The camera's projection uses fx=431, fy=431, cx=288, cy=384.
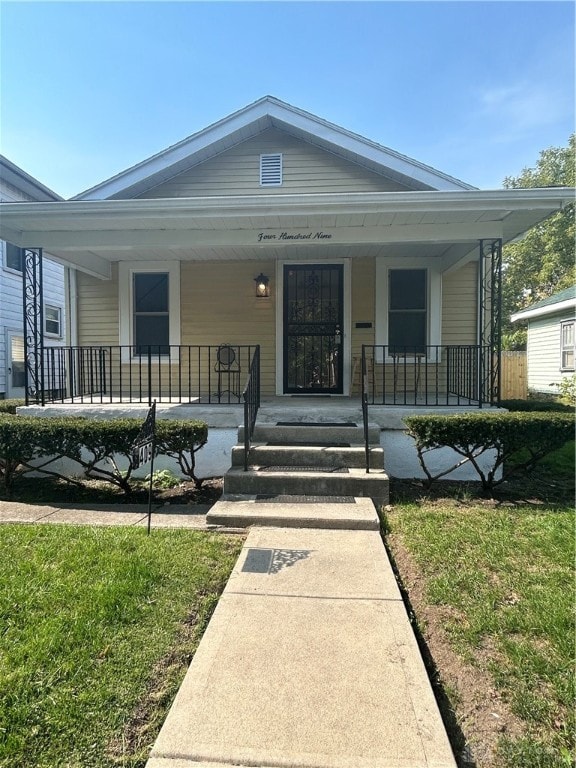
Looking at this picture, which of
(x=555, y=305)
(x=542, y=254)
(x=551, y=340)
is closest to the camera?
(x=555, y=305)

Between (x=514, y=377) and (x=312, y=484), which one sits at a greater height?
(x=514, y=377)

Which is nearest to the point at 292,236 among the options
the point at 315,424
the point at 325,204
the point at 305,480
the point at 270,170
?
the point at 325,204

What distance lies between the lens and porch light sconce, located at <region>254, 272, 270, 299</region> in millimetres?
7516

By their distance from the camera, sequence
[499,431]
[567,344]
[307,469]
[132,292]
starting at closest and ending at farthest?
[499,431] < [307,469] < [132,292] < [567,344]

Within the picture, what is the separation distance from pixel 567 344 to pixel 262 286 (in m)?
11.4

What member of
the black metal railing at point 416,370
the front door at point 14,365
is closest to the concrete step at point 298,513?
the black metal railing at point 416,370

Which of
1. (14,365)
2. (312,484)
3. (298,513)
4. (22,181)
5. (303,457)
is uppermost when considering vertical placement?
(22,181)

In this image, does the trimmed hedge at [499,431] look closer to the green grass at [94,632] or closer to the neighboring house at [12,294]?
the green grass at [94,632]

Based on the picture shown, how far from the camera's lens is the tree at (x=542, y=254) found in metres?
25.2

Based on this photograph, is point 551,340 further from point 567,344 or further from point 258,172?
point 258,172

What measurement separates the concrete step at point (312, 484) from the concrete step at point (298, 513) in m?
0.12

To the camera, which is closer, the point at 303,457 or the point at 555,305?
the point at 303,457

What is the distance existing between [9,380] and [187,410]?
8894 millimetres

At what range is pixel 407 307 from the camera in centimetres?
760
